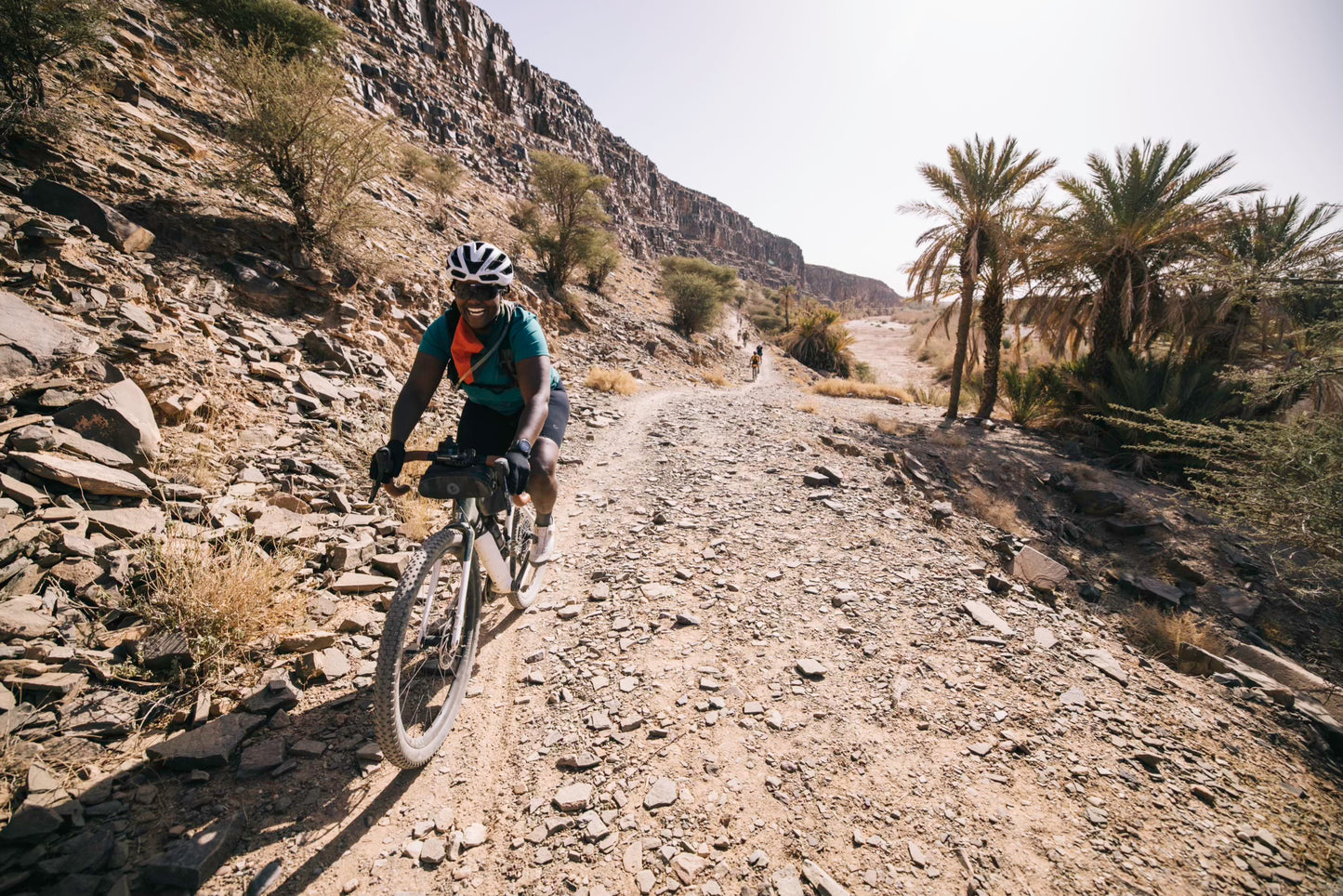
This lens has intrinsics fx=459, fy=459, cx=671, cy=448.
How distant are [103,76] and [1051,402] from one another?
22104 mm

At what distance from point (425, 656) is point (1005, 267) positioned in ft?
52.5

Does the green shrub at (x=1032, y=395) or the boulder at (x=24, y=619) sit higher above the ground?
the green shrub at (x=1032, y=395)

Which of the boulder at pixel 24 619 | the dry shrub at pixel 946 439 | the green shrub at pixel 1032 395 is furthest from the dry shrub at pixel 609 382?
the green shrub at pixel 1032 395

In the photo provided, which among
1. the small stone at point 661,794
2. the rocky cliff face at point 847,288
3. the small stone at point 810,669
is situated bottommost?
the small stone at point 661,794

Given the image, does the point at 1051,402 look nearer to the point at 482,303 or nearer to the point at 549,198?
the point at 482,303

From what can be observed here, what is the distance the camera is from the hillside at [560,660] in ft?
6.86

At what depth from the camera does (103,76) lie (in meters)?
7.69

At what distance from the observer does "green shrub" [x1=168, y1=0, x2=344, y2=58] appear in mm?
15172

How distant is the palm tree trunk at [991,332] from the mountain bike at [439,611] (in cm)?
1529

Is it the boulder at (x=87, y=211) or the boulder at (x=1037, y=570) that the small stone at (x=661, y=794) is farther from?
the boulder at (x=87, y=211)

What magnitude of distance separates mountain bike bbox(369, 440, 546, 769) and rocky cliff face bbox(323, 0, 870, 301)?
33.6m

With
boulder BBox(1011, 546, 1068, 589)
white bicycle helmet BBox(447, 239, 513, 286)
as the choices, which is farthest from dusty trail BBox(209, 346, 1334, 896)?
white bicycle helmet BBox(447, 239, 513, 286)

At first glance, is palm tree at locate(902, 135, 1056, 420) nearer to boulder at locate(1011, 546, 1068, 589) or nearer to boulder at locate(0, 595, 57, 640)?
boulder at locate(1011, 546, 1068, 589)

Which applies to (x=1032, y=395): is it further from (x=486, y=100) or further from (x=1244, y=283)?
(x=486, y=100)
